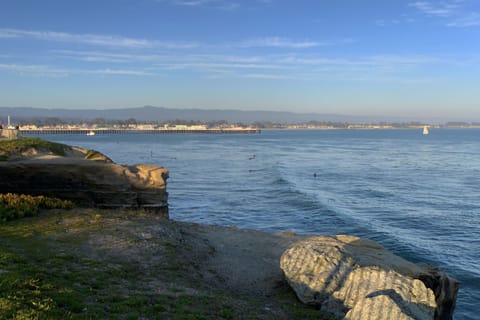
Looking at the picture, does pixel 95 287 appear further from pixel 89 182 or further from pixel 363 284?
pixel 89 182

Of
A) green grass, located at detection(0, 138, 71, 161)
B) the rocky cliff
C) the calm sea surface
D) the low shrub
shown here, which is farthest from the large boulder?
green grass, located at detection(0, 138, 71, 161)

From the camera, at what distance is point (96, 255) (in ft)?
42.4

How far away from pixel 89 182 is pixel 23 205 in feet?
16.4

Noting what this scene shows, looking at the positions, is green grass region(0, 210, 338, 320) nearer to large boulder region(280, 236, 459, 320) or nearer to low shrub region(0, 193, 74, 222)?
large boulder region(280, 236, 459, 320)

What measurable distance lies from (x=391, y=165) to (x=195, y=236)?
189 ft

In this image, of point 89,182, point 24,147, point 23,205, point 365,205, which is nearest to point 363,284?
point 23,205

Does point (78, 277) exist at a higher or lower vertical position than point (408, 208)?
higher

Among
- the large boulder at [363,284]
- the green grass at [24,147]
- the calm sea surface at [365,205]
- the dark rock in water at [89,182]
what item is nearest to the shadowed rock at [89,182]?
the dark rock in water at [89,182]

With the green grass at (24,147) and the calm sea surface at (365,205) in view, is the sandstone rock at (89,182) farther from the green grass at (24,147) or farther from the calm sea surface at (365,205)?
the calm sea surface at (365,205)

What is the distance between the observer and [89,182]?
22.2 metres

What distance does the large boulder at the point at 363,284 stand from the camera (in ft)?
30.5

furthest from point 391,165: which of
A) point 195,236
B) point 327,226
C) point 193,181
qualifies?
point 195,236

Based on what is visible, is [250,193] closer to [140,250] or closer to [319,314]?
[140,250]

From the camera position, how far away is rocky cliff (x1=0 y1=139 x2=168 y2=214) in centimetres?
2116
